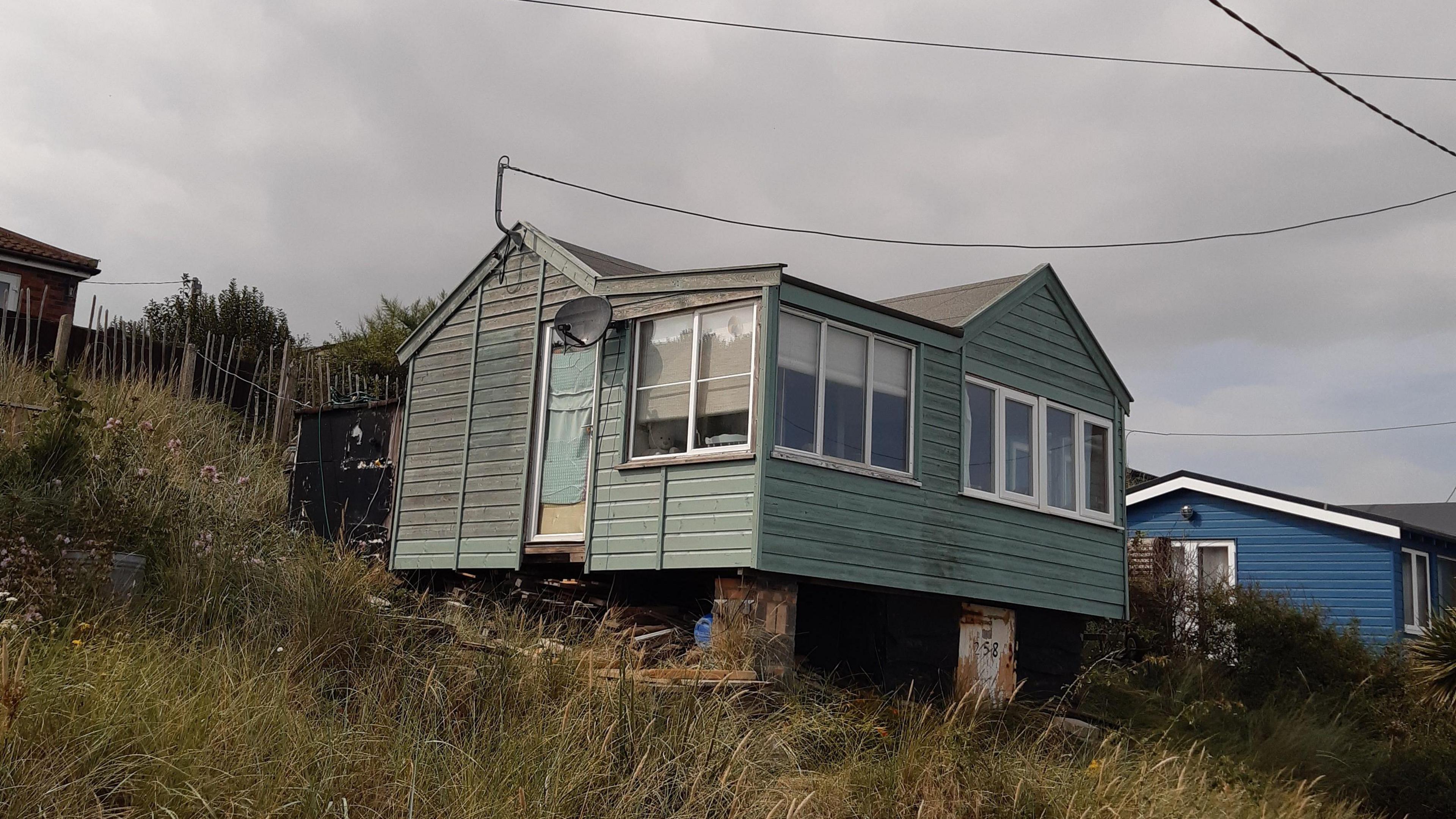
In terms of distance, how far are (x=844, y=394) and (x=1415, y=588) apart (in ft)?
53.1

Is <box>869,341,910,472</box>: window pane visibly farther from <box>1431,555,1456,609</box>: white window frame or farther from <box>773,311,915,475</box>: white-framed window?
<box>1431,555,1456,609</box>: white window frame

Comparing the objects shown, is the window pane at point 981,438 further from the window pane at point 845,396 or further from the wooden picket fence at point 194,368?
the wooden picket fence at point 194,368

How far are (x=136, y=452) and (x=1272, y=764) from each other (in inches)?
441

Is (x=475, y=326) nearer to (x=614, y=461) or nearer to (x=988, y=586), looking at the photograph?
(x=614, y=461)

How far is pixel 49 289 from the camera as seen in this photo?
23.2 metres

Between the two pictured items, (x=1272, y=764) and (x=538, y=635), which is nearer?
(x=538, y=635)

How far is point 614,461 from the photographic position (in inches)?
449

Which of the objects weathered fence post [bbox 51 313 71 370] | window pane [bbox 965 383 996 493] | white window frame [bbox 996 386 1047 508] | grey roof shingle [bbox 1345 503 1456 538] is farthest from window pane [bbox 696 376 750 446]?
grey roof shingle [bbox 1345 503 1456 538]

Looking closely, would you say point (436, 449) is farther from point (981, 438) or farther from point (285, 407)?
point (981, 438)

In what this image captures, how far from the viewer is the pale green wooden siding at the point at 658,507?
403 inches

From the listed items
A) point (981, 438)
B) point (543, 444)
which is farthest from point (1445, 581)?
point (543, 444)

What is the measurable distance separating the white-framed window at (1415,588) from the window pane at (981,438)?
12.5 metres

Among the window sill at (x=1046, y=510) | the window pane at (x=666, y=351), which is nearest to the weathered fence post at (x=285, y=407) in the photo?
the window pane at (x=666, y=351)

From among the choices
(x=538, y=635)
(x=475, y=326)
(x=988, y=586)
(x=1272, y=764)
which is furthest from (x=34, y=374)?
(x=1272, y=764)
